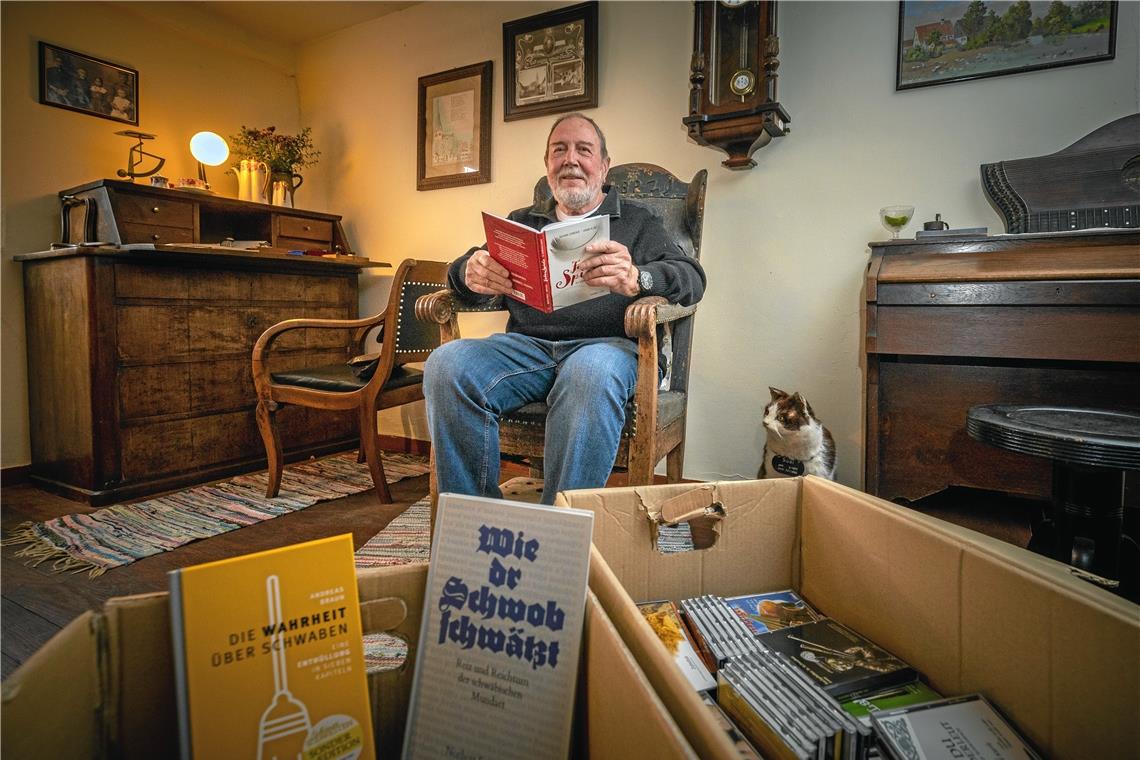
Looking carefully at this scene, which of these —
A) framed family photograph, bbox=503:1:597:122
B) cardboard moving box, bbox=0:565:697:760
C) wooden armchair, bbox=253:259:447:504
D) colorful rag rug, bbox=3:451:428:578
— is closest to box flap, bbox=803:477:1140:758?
cardboard moving box, bbox=0:565:697:760

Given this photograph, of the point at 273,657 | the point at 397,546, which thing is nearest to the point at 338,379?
the point at 397,546

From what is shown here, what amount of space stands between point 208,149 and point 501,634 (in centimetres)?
307

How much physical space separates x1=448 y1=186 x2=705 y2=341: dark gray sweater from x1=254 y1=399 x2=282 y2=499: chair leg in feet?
→ 3.31

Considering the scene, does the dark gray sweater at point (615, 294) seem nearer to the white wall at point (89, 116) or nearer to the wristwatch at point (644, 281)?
the wristwatch at point (644, 281)

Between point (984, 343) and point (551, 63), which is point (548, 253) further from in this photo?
point (551, 63)

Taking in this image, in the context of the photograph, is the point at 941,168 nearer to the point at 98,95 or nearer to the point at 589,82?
the point at 589,82

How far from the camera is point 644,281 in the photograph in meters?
1.38

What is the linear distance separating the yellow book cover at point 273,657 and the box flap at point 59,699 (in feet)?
0.21

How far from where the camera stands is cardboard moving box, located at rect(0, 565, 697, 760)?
36cm

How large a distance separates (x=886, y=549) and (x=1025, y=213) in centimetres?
145

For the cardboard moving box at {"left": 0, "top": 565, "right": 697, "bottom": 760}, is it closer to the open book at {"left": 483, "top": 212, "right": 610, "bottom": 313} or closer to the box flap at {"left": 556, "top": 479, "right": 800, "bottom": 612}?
the box flap at {"left": 556, "top": 479, "right": 800, "bottom": 612}

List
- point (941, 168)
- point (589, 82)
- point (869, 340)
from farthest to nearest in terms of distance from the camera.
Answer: point (589, 82), point (941, 168), point (869, 340)

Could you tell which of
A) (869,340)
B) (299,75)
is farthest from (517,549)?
(299,75)

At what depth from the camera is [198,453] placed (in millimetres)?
2299
